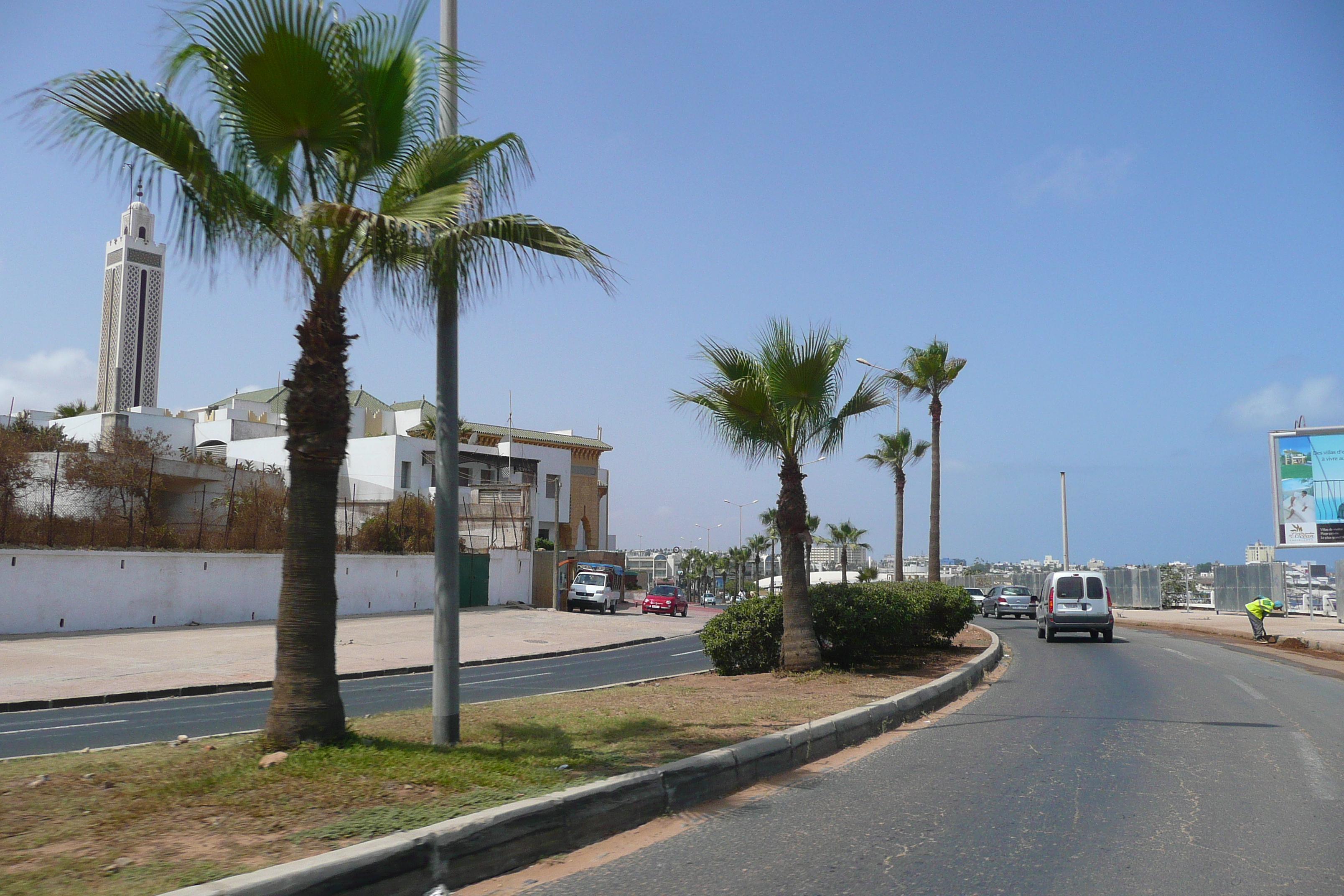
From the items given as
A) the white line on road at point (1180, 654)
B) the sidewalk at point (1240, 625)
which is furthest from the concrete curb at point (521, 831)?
the sidewalk at point (1240, 625)

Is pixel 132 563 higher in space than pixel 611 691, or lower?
higher

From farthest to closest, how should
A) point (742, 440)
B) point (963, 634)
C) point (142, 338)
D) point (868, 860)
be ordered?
point (142, 338) → point (963, 634) → point (742, 440) → point (868, 860)

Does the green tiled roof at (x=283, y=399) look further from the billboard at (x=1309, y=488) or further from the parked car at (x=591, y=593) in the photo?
the billboard at (x=1309, y=488)

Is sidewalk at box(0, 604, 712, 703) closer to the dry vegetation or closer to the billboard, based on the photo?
the dry vegetation

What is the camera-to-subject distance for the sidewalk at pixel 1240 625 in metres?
26.0

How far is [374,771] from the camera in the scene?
609 cm

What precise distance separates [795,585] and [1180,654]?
1277 centimetres

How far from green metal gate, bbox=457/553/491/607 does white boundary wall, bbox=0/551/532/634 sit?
6.23 meters

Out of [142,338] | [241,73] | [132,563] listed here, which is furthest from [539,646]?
[142,338]

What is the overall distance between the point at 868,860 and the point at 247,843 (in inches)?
132

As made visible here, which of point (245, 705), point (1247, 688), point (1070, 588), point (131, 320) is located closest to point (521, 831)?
point (245, 705)

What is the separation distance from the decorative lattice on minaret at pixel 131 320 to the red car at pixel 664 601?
8497cm

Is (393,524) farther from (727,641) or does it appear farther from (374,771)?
(374,771)

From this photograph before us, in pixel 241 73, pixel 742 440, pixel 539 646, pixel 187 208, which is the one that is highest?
pixel 241 73
